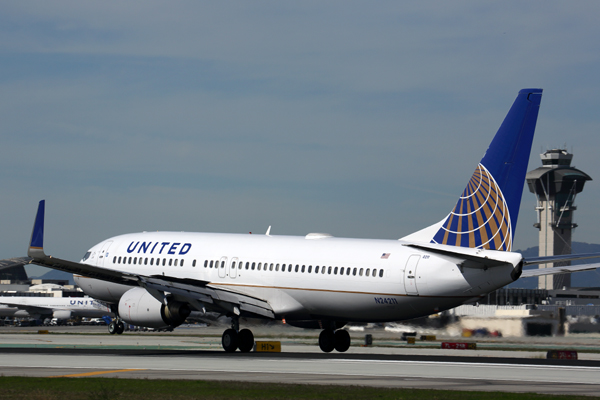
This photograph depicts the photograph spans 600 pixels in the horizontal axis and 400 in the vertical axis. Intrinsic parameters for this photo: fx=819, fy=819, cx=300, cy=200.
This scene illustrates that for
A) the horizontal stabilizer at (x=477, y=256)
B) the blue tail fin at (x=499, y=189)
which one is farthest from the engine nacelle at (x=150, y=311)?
the blue tail fin at (x=499, y=189)

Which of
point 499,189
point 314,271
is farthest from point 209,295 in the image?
point 499,189

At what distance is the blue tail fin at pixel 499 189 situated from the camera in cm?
3180

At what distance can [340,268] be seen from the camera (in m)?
34.9

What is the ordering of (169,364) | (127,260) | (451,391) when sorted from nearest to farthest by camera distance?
(451,391) → (169,364) → (127,260)

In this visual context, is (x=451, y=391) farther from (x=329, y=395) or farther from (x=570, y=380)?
(x=570, y=380)

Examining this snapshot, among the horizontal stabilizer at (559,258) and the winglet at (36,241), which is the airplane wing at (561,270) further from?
the winglet at (36,241)

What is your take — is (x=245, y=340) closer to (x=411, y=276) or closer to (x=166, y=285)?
(x=166, y=285)

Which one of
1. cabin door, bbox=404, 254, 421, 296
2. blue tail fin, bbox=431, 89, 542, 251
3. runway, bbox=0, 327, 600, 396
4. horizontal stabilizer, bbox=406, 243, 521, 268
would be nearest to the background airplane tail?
blue tail fin, bbox=431, 89, 542, 251

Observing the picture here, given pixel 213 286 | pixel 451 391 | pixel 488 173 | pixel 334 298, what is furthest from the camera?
pixel 213 286

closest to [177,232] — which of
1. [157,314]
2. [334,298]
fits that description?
[157,314]

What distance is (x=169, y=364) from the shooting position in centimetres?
2941

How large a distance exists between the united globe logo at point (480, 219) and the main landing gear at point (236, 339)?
983 centimetres

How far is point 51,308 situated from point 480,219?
8790 centimetres

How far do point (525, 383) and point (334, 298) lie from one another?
12649 mm
